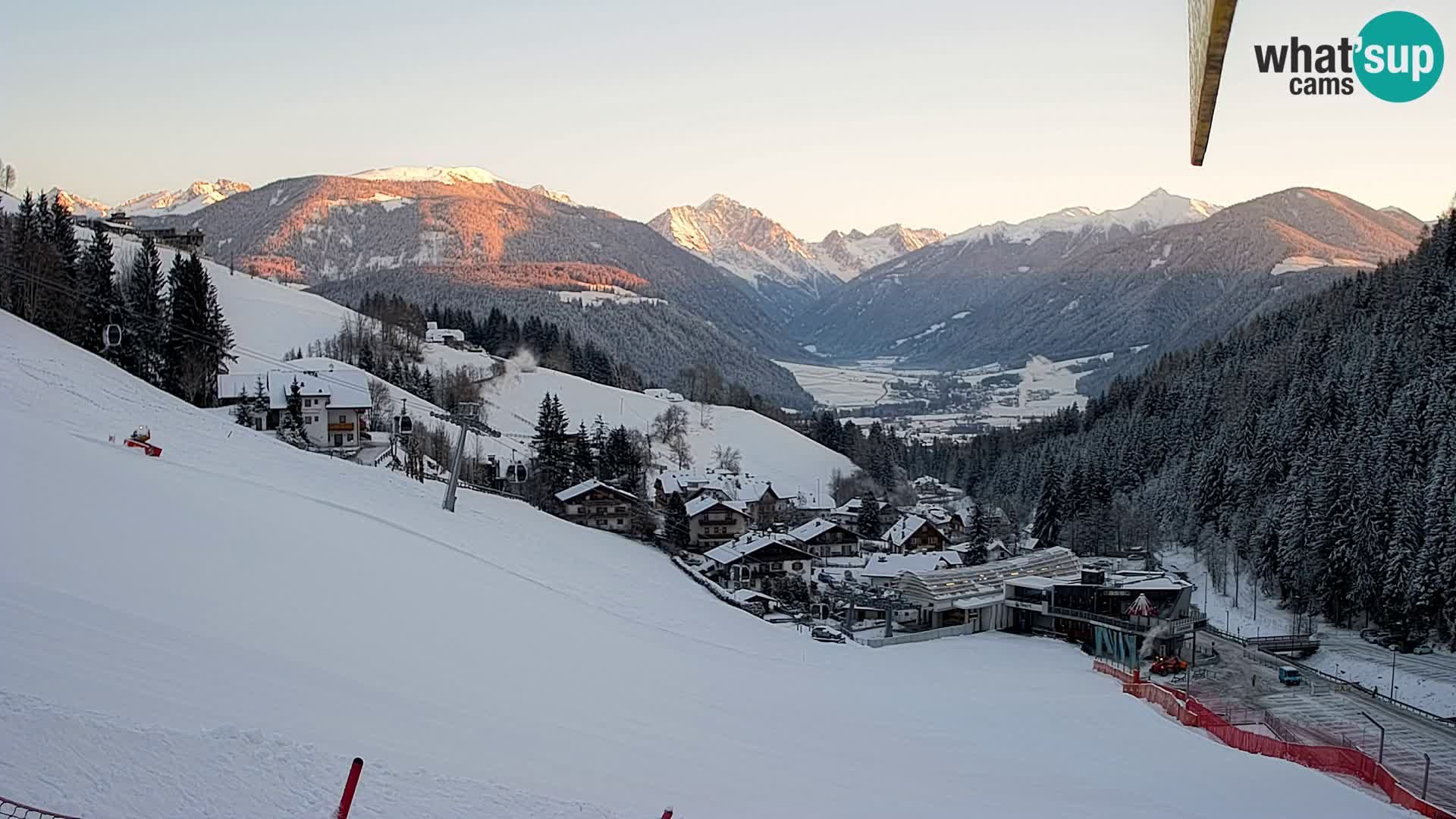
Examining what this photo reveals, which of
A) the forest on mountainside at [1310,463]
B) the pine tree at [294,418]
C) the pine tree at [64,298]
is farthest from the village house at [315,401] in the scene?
the forest on mountainside at [1310,463]

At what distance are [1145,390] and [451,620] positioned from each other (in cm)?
8399

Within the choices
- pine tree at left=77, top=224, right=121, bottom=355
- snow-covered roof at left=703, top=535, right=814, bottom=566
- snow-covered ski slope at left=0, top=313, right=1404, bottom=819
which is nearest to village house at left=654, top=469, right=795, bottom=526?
snow-covered roof at left=703, top=535, right=814, bottom=566

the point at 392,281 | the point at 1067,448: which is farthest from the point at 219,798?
the point at 392,281

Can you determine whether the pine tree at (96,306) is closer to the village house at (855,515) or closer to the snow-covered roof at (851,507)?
the village house at (855,515)

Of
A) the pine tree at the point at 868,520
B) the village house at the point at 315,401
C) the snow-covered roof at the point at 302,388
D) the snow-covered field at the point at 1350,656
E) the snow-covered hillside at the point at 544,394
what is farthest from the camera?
Result: the snow-covered hillside at the point at 544,394

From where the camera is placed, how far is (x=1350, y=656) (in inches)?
1379

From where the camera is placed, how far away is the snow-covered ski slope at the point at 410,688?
8.23m

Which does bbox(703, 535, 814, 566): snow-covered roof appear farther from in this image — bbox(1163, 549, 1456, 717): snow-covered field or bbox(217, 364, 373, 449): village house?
bbox(1163, 549, 1456, 717): snow-covered field

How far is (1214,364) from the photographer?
288 feet

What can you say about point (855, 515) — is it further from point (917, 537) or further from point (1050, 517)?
point (1050, 517)

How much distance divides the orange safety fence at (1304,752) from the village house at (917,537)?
106 ft

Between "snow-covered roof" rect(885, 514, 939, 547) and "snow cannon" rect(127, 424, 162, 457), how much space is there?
41.6 metres

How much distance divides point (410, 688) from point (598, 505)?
40.5 m

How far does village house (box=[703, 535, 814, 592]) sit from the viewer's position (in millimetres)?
46500
